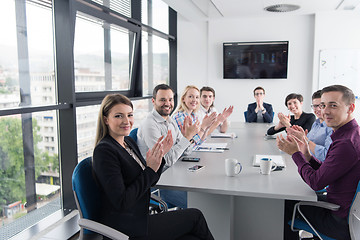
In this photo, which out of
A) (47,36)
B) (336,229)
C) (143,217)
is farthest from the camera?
(47,36)

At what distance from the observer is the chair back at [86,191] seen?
5.25ft

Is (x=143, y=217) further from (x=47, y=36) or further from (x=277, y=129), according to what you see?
(x=277, y=129)

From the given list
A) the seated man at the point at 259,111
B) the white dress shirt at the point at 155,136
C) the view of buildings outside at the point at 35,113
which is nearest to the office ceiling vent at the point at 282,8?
the seated man at the point at 259,111

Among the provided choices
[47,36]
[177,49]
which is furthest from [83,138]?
[177,49]

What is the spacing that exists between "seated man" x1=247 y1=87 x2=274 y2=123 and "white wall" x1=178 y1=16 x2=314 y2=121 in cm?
142

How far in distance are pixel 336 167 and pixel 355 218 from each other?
0.95ft

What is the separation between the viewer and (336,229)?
1831 millimetres

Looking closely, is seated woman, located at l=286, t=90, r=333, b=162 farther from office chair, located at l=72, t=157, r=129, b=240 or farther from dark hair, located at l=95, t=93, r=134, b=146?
office chair, located at l=72, t=157, r=129, b=240

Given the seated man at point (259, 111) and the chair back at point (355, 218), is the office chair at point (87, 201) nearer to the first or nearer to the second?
the chair back at point (355, 218)

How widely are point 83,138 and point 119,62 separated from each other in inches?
64.3

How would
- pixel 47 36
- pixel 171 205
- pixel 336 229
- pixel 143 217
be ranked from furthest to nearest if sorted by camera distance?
pixel 47 36 < pixel 171 205 < pixel 336 229 < pixel 143 217

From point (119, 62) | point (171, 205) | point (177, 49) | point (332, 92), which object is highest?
point (177, 49)

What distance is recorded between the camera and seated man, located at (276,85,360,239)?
5.77ft

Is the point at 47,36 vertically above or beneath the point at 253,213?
above
